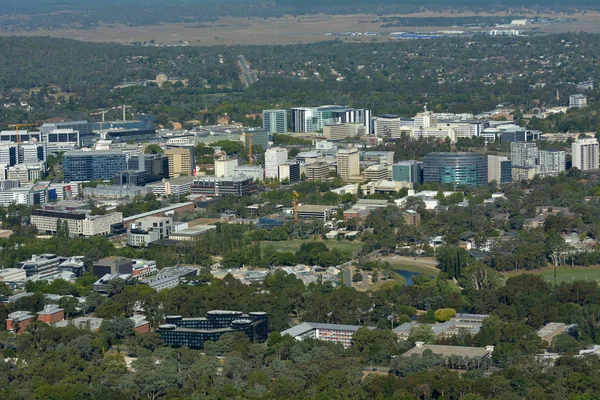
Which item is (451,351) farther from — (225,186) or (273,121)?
(273,121)

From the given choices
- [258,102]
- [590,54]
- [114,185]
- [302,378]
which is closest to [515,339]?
[302,378]

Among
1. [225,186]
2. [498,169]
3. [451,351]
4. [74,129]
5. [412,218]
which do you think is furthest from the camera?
[74,129]

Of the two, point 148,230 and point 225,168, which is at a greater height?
point 225,168

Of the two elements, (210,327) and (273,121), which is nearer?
(210,327)

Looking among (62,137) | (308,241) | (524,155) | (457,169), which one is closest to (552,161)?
(524,155)

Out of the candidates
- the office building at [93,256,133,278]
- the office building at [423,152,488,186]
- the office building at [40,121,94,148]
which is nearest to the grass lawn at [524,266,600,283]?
the office building at [93,256,133,278]

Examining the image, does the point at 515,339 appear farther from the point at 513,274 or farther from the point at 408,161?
the point at 408,161

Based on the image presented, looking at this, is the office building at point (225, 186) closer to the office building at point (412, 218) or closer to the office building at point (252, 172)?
the office building at point (252, 172)
